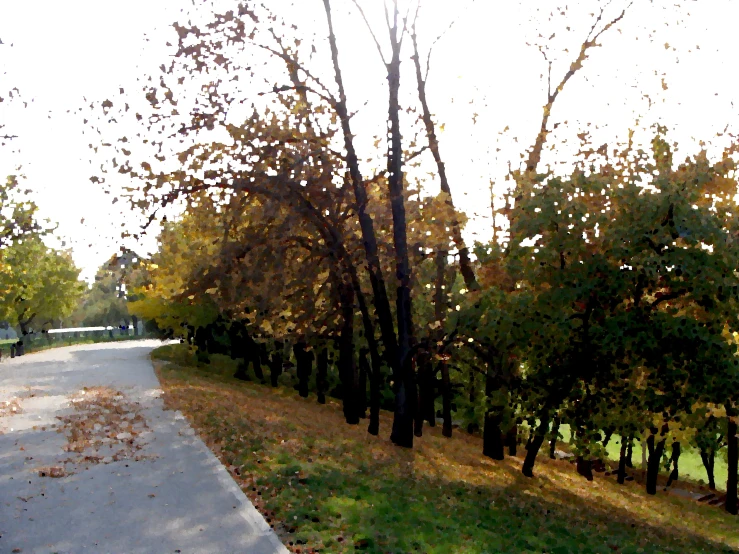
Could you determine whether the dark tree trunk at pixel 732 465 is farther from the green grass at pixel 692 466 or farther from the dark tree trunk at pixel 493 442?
the green grass at pixel 692 466

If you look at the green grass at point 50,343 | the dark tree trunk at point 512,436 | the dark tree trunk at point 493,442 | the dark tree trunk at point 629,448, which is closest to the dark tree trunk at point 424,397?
the dark tree trunk at point 493,442

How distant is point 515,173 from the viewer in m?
16.9

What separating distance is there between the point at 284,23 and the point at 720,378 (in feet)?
36.1

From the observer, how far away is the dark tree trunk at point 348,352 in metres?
19.9

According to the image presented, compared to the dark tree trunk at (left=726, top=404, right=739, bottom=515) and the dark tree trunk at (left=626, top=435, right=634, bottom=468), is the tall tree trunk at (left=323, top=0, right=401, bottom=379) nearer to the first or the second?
the dark tree trunk at (left=626, top=435, right=634, bottom=468)

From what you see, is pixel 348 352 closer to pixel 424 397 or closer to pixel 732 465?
pixel 424 397

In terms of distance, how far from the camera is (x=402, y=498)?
11.3 metres

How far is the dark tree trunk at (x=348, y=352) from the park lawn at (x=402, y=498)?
63.6 inches

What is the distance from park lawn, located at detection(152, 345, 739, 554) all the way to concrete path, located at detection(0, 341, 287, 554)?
0.50 m

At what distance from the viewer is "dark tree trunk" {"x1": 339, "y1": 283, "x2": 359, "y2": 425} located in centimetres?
1989

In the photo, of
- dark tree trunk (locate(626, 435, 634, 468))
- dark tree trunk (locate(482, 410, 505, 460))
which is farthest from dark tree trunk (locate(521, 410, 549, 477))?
dark tree trunk (locate(482, 410, 505, 460))

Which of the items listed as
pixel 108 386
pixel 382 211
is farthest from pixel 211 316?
pixel 382 211

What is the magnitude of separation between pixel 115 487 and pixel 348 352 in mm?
12368

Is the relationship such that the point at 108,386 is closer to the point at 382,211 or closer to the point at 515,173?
the point at 382,211
